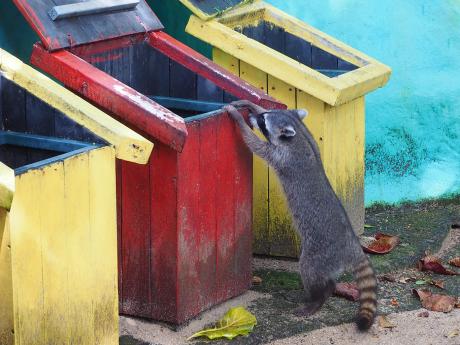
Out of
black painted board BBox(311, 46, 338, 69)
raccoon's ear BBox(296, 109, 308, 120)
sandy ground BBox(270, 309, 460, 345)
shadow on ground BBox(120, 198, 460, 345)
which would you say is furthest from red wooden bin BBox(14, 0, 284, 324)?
Answer: black painted board BBox(311, 46, 338, 69)

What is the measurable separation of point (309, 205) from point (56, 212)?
6.64 ft

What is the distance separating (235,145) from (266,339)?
1134 mm

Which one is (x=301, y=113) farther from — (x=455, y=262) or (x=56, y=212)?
(x=56, y=212)

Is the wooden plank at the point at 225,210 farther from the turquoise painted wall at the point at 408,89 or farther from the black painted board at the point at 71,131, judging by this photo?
the turquoise painted wall at the point at 408,89

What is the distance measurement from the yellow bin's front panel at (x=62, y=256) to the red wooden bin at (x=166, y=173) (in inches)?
23.5

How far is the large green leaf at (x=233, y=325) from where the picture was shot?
18.3 feet

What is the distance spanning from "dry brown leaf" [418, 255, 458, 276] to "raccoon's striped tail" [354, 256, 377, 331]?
3.04 feet

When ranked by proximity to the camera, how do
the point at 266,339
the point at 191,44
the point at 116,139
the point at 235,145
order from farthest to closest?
the point at 191,44 < the point at 235,145 < the point at 266,339 < the point at 116,139

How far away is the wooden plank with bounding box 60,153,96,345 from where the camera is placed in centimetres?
460

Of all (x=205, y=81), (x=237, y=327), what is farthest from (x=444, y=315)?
(x=205, y=81)

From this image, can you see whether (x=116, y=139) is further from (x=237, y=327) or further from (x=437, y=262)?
(x=437, y=262)

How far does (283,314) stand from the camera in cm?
600

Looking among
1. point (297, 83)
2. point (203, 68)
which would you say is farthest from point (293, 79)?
point (203, 68)

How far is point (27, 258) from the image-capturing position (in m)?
4.35
